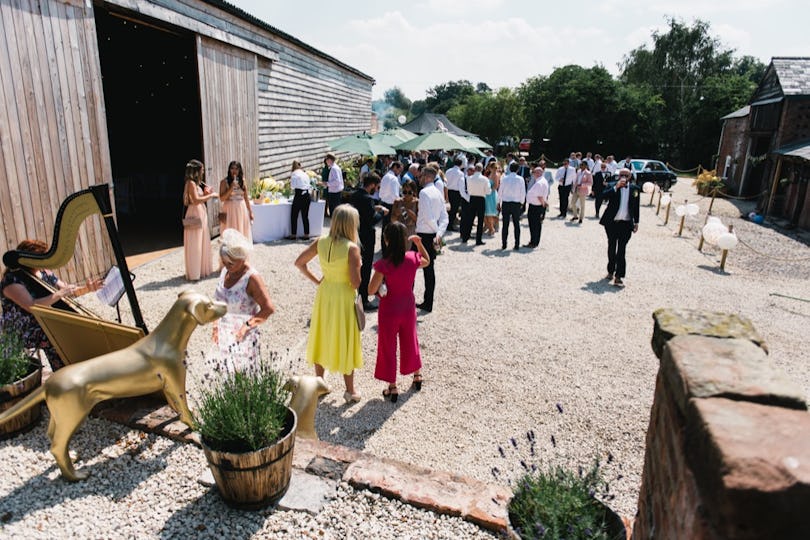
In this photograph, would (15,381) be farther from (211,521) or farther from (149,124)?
(149,124)

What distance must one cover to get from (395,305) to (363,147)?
33.6ft

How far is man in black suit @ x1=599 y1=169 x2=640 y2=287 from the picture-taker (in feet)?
28.4

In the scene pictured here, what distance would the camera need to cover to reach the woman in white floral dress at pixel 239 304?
4.21m

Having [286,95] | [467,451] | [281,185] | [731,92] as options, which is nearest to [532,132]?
[731,92]

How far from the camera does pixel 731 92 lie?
3434 centimetres

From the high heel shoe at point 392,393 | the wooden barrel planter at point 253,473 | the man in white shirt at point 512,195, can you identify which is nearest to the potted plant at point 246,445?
the wooden barrel planter at point 253,473

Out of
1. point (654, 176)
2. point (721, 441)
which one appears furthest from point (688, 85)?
point (721, 441)

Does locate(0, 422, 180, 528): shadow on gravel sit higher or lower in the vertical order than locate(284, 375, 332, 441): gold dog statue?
lower

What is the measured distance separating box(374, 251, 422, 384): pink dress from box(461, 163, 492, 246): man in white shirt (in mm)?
6507

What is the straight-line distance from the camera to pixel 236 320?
431 centimetres

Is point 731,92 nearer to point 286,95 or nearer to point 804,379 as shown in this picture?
point 286,95

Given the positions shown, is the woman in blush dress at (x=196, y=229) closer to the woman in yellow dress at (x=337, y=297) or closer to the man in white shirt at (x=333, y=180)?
the woman in yellow dress at (x=337, y=297)

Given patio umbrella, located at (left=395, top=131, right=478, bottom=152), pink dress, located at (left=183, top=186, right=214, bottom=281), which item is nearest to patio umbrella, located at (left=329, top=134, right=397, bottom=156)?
patio umbrella, located at (left=395, top=131, right=478, bottom=152)

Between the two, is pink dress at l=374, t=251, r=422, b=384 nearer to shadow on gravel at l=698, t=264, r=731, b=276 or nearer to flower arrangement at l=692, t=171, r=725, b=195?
shadow on gravel at l=698, t=264, r=731, b=276
